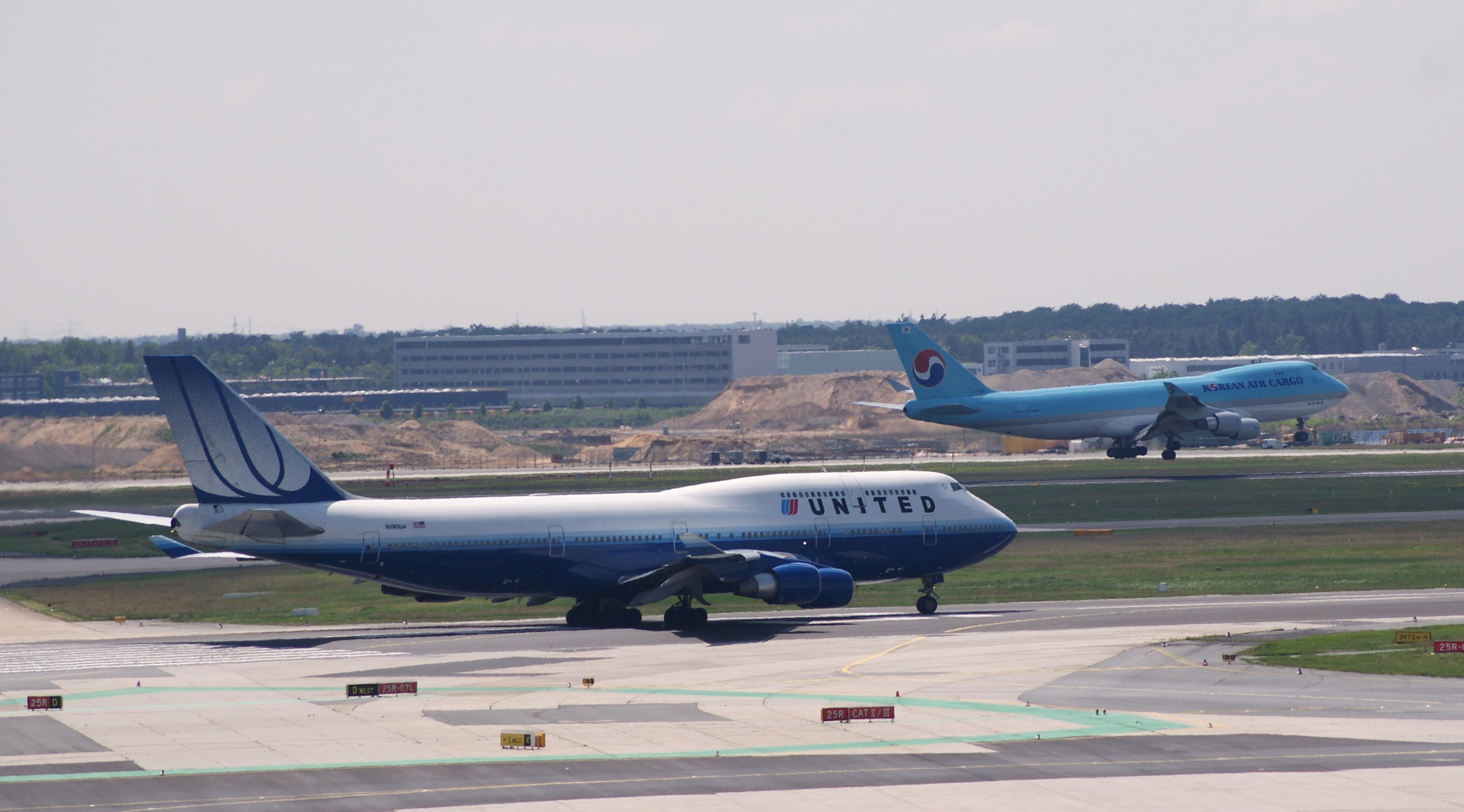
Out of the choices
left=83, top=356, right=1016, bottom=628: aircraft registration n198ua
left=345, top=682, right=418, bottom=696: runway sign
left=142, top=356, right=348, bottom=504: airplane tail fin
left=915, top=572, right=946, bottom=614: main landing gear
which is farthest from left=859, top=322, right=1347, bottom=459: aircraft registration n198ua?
left=345, top=682, right=418, bottom=696: runway sign

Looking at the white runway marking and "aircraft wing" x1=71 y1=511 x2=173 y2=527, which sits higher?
"aircraft wing" x1=71 y1=511 x2=173 y2=527

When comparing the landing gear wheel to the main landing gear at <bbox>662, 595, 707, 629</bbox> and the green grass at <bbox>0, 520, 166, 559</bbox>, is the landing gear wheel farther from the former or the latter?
the green grass at <bbox>0, 520, 166, 559</bbox>

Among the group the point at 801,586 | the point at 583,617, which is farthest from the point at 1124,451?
the point at 583,617

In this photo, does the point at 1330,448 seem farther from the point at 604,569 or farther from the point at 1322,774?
the point at 1322,774

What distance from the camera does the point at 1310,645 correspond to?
3862 cm

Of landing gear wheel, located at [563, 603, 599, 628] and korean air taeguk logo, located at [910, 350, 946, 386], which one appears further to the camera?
korean air taeguk logo, located at [910, 350, 946, 386]

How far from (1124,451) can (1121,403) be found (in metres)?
5.81

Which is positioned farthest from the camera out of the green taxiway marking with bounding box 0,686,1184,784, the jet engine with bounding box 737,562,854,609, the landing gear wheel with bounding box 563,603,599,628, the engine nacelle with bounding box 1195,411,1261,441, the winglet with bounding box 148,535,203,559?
the engine nacelle with bounding box 1195,411,1261,441

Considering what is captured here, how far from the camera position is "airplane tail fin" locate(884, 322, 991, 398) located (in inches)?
4176

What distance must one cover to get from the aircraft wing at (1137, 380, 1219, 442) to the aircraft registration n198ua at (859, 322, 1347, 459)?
72 mm

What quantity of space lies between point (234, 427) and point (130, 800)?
69.8 feet

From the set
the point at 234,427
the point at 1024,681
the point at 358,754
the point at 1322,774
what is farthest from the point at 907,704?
the point at 234,427

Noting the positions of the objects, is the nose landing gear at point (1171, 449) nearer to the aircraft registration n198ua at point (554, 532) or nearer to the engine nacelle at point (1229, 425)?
the engine nacelle at point (1229, 425)

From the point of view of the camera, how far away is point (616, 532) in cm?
4603
